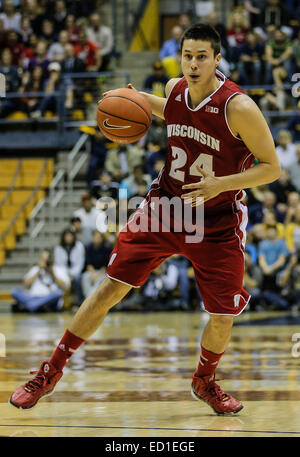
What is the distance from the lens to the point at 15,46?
16359 millimetres

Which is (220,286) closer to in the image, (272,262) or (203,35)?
(203,35)

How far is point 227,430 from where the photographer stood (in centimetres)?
407

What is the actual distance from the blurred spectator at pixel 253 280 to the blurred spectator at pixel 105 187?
226cm

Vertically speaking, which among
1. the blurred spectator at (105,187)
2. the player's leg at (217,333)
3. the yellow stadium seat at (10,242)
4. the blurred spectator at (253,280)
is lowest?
the yellow stadium seat at (10,242)

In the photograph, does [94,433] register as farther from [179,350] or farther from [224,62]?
[224,62]

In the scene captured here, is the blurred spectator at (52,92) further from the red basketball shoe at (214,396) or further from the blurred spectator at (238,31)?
the red basketball shoe at (214,396)

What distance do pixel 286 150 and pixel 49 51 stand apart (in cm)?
529

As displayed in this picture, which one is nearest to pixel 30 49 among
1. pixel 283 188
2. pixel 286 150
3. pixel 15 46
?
pixel 15 46

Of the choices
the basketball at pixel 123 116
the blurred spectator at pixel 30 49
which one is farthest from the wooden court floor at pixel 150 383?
the blurred spectator at pixel 30 49

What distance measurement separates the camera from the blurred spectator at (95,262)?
12.6 m

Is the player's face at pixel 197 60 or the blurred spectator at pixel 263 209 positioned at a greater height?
the player's face at pixel 197 60
